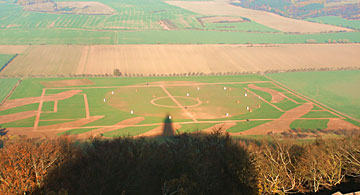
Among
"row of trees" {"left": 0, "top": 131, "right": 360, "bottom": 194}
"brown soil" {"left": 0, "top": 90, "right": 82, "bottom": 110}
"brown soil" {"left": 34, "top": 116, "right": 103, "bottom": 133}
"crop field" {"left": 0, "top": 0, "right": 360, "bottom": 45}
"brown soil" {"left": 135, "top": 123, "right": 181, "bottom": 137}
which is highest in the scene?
"crop field" {"left": 0, "top": 0, "right": 360, "bottom": 45}

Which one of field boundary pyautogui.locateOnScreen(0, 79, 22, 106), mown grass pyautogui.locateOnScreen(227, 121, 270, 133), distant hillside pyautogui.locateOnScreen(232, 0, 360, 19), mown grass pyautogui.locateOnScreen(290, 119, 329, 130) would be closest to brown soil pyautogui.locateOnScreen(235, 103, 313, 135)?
mown grass pyautogui.locateOnScreen(227, 121, 270, 133)

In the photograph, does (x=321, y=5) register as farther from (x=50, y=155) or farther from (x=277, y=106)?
(x=50, y=155)

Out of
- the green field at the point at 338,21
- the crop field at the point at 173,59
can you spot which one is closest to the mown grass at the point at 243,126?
the crop field at the point at 173,59

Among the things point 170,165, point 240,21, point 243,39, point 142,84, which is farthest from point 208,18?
point 170,165

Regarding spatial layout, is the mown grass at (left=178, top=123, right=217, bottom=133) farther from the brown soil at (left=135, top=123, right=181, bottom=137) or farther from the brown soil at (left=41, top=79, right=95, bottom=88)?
the brown soil at (left=41, top=79, right=95, bottom=88)

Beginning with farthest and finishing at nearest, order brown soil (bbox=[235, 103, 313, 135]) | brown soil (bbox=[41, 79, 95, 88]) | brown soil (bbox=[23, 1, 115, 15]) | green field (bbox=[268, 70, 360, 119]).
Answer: brown soil (bbox=[23, 1, 115, 15]) < brown soil (bbox=[41, 79, 95, 88]) < green field (bbox=[268, 70, 360, 119]) < brown soil (bbox=[235, 103, 313, 135])

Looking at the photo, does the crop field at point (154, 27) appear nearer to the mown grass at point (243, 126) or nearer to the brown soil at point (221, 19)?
the brown soil at point (221, 19)
